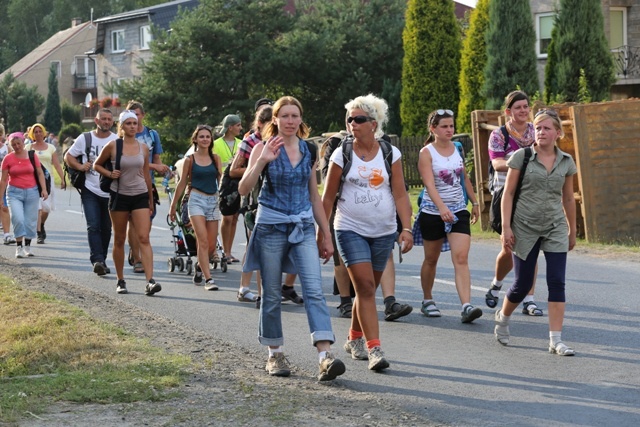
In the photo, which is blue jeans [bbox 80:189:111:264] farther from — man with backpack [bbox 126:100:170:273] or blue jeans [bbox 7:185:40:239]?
blue jeans [bbox 7:185:40:239]

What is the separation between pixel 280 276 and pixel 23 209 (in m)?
9.87

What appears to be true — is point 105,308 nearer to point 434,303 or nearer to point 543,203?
point 434,303

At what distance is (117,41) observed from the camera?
74.4 m

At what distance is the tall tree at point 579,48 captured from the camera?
101 ft

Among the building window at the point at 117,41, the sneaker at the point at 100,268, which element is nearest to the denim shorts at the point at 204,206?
the sneaker at the point at 100,268

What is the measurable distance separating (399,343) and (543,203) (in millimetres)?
1580

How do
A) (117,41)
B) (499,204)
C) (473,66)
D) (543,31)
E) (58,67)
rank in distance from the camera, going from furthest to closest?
(58,67)
(117,41)
(543,31)
(473,66)
(499,204)

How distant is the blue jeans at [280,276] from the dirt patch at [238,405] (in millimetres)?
317

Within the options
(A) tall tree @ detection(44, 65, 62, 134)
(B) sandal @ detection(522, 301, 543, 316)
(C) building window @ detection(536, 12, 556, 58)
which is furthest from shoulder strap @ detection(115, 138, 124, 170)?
(A) tall tree @ detection(44, 65, 62, 134)

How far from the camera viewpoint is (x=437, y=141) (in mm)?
10250

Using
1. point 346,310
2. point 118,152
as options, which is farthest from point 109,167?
point 346,310

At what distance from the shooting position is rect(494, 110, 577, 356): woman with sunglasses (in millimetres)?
8484

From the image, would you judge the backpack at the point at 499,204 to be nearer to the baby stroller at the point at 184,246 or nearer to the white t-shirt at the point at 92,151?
the baby stroller at the point at 184,246

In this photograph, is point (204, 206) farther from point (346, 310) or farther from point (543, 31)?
point (543, 31)
